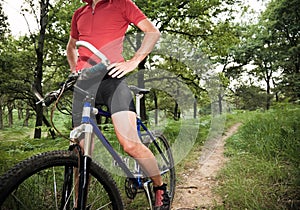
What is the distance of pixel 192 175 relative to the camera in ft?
13.2

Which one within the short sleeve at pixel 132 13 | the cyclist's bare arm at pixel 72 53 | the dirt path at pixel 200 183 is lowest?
the dirt path at pixel 200 183

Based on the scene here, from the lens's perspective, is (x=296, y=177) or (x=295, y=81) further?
(x=295, y=81)

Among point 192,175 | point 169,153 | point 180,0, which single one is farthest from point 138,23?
point 180,0

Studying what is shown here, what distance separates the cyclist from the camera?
5.99 feet

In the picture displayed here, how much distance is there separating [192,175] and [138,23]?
2837mm

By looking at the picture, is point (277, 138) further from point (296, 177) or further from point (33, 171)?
point (33, 171)

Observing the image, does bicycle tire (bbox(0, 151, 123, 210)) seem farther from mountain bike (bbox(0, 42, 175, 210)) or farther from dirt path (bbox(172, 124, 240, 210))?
dirt path (bbox(172, 124, 240, 210))

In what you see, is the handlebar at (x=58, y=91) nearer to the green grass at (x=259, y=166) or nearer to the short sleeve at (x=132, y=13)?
the short sleeve at (x=132, y=13)

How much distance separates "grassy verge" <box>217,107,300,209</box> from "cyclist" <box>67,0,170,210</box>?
1.20 metres

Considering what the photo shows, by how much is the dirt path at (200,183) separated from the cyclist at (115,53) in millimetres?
1258

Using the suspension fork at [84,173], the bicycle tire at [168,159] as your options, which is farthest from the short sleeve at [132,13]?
the bicycle tire at [168,159]

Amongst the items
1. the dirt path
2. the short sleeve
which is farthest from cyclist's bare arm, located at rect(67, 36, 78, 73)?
the dirt path

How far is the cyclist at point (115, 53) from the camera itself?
183cm

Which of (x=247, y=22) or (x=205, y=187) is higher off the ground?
(x=247, y=22)
